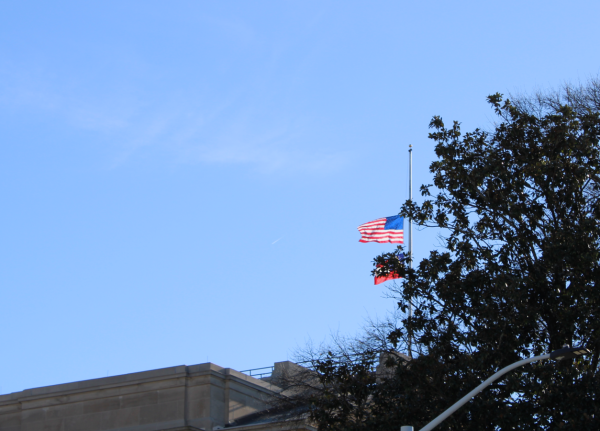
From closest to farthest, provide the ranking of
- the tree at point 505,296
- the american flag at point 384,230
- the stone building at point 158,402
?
the tree at point 505,296 → the stone building at point 158,402 → the american flag at point 384,230

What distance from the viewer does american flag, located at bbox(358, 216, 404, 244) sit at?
33.0 metres

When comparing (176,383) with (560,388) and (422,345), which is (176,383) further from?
(560,388)

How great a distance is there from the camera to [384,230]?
33219mm

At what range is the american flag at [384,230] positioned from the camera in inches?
1300

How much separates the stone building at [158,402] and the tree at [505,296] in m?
8.84

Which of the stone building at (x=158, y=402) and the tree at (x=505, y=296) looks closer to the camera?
the tree at (x=505, y=296)

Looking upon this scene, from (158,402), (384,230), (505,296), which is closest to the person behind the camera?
(505,296)

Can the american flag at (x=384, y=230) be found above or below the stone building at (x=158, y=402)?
above

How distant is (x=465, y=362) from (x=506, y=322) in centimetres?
138

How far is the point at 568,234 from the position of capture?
2084 cm

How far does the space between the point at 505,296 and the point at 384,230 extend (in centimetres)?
1310

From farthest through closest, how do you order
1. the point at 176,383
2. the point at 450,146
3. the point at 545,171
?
the point at 176,383, the point at 450,146, the point at 545,171

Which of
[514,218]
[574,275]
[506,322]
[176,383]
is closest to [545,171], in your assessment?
[514,218]

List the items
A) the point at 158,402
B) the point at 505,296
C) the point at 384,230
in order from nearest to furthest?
1. the point at 505,296
2. the point at 158,402
3. the point at 384,230
